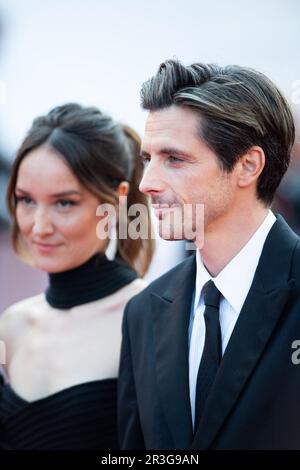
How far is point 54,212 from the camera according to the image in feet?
9.61

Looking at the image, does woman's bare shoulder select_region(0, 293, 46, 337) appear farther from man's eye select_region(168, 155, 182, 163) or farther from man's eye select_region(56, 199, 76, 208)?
man's eye select_region(168, 155, 182, 163)

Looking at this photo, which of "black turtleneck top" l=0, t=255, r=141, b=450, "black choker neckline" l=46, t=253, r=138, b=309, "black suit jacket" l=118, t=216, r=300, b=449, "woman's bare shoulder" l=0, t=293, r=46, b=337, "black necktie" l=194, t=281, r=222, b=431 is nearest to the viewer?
"black suit jacket" l=118, t=216, r=300, b=449

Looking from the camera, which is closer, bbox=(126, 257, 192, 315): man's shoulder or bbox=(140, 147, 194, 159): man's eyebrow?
bbox=(140, 147, 194, 159): man's eyebrow

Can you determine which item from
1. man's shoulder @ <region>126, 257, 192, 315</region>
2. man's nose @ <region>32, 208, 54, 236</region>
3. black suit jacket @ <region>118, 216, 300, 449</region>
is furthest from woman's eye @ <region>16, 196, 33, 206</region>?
black suit jacket @ <region>118, 216, 300, 449</region>

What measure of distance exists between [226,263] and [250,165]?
311 mm

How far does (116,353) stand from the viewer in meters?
2.94

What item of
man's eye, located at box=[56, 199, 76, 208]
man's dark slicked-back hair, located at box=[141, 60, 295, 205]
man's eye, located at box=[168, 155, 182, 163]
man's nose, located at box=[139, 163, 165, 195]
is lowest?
man's eye, located at box=[56, 199, 76, 208]

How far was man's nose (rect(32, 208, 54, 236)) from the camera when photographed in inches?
114

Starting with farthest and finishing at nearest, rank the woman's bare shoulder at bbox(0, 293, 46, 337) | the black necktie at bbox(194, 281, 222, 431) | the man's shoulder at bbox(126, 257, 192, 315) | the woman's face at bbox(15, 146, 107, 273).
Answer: the woman's bare shoulder at bbox(0, 293, 46, 337) → the woman's face at bbox(15, 146, 107, 273) → the man's shoulder at bbox(126, 257, 192, 315) → the black necktie at bbox(194, 281, 222, 431)

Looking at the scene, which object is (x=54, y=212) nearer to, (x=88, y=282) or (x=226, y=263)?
(x=88, y=282)

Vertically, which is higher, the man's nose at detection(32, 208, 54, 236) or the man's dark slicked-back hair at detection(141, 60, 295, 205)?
the man's dark slicked-back hair at detection(141, 60, 295, 205)
